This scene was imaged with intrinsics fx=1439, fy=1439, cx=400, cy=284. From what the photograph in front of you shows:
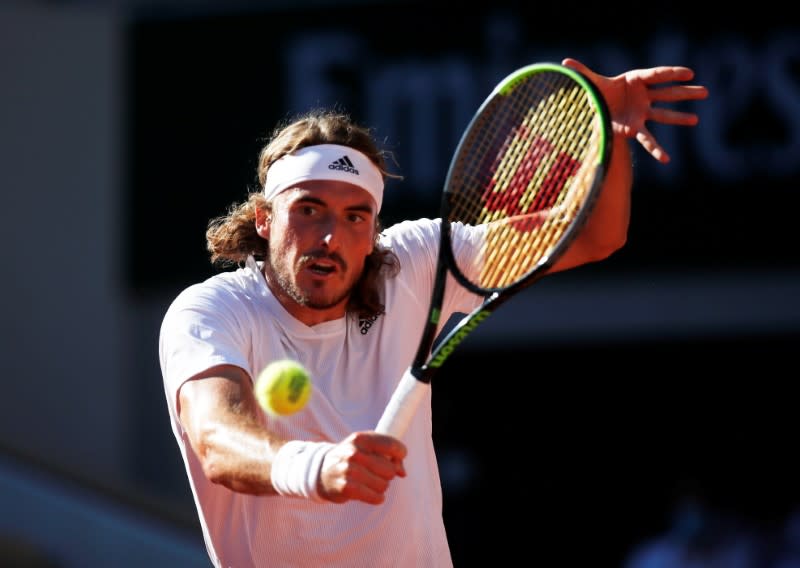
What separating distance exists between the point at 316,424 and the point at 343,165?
0.72m

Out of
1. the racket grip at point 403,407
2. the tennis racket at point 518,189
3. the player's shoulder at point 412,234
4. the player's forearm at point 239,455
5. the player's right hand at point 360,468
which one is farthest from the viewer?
the player's shoulder at point 412,234

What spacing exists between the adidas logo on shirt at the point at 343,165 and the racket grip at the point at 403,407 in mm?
750

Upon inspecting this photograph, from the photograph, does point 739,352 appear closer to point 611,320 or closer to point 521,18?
point 611,320

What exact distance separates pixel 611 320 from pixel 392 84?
7.46 ft

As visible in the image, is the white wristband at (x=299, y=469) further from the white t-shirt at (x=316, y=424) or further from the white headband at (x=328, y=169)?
the white headband at (x=328, y=169)

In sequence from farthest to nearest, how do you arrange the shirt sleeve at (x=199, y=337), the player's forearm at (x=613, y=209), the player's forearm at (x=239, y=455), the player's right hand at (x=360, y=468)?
the player's forearm at (x=613, y=209)
the shirt sleeve at (x=199, y=337)
the player's forearm at (x=239, y=455)
the player's right hand at (x=360, y=468)

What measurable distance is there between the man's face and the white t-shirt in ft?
0.17

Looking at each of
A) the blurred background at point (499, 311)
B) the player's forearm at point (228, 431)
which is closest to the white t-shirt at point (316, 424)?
the player's forearm at point (228, 431)

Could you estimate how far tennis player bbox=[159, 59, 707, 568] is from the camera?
3.66 meters

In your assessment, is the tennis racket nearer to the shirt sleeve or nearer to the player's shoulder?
the player's shoulder

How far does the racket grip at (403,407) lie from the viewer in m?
3.24

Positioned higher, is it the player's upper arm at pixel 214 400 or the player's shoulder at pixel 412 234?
the player's shoulder at pixel 412 234

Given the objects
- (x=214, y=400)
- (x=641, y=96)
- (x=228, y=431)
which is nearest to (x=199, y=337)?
(x=214, y=400)

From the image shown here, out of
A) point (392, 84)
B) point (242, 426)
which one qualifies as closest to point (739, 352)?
point (392, 84)
